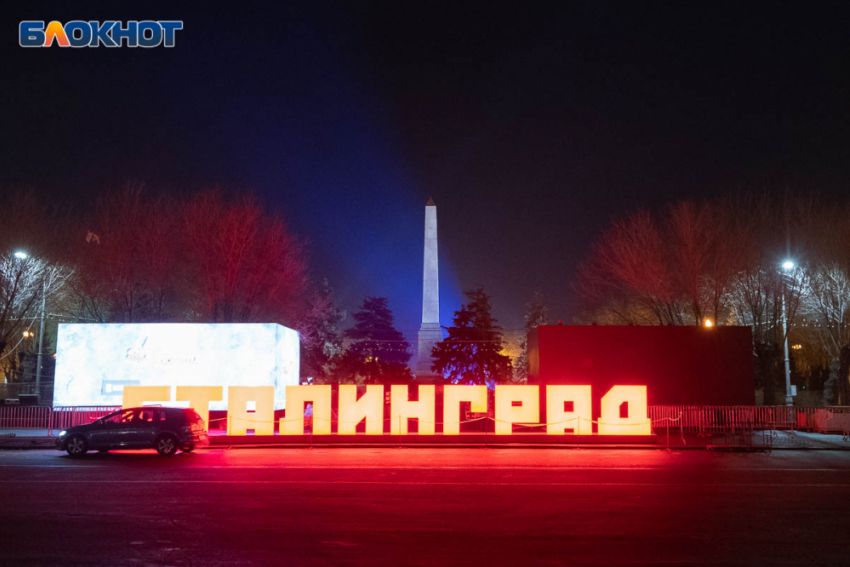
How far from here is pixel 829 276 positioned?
3616 cm

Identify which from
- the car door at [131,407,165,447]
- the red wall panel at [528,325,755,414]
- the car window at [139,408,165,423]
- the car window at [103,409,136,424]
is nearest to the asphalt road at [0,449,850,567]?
the car door at [131,407,165,447]

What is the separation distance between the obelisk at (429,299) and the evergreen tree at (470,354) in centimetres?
157

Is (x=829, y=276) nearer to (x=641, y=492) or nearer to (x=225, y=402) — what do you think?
(x=641, y=492)

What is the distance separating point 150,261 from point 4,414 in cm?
1264

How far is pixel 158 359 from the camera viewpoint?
2936 centimetres

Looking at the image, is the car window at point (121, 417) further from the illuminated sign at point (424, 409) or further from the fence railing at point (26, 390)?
the fence railing at point (26, 390)

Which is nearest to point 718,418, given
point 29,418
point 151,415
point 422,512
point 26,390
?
point 422,512

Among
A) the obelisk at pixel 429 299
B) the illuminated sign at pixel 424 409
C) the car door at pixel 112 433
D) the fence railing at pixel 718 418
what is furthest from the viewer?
the obelisk at pixel 429 299

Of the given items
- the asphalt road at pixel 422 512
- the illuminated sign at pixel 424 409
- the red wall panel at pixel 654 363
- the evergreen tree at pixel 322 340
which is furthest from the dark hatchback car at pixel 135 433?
the evergreen tree at pixel 322 340

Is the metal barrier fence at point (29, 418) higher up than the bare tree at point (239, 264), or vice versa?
the bare tree at point (239, 264)

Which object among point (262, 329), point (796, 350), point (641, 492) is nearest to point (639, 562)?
point (641, 492)

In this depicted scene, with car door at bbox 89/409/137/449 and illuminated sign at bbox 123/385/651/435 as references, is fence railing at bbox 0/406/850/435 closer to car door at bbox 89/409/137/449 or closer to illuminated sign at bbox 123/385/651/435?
illuminated sign at bbox 123/385/651/435

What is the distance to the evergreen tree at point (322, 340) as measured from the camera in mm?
68000

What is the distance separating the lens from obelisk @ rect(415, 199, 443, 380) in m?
55.9
